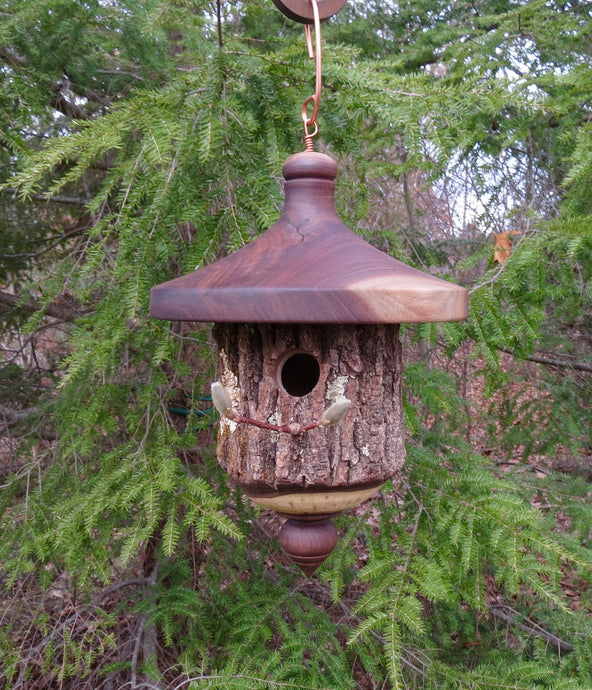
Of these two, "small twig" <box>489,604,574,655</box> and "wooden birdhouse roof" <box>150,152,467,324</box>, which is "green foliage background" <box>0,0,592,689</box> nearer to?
"small twig" <box>489,604,574,655</box>

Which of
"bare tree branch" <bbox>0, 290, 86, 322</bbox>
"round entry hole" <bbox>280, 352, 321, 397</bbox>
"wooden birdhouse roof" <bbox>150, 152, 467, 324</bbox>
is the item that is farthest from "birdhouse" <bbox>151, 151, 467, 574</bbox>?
"bare tree branch" <bbox>0, 290, 86, 322</bbox>

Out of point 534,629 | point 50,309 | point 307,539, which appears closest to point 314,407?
point 307,539

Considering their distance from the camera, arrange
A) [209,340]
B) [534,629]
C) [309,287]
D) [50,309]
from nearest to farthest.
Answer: [309,287] → [209,340] → [534,629] → [50,309]

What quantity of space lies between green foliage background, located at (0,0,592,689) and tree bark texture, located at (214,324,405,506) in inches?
18.1

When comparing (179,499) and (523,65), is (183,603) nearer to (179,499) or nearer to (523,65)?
(179,499)

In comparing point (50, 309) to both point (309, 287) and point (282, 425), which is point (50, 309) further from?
point (309, 287)

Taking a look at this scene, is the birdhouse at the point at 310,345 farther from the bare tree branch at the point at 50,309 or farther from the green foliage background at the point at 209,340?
the bare tree branch at the point at 50,309

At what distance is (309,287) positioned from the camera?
1.06 meters

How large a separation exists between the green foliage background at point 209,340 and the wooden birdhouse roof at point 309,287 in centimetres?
45

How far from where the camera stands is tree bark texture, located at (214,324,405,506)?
135 cm

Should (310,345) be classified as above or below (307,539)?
above

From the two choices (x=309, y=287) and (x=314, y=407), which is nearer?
(x=309, y=287)

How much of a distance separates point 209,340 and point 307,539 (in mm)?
1367

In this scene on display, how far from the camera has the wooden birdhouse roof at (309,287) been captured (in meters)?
1.06
